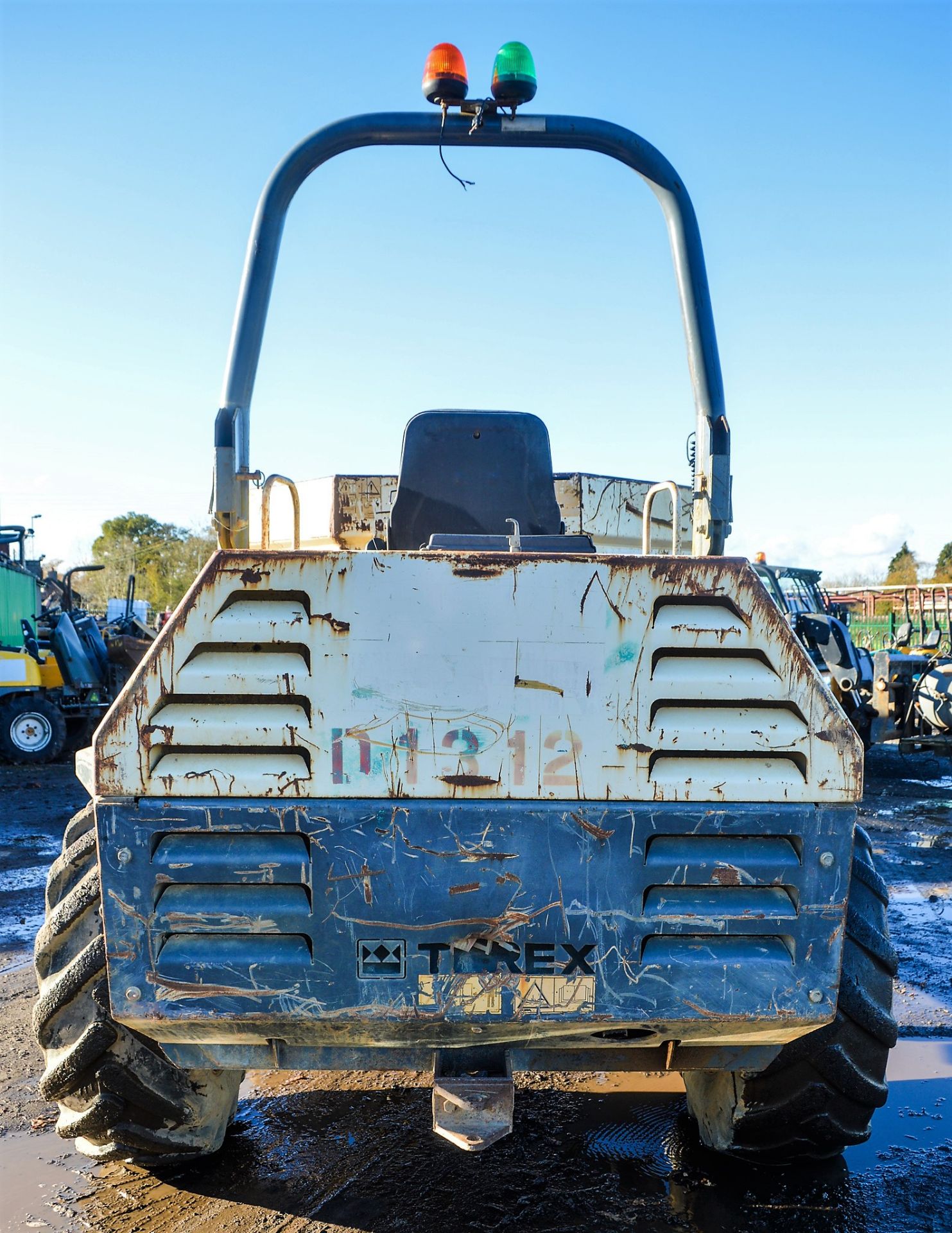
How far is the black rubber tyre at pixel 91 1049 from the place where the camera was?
2445 mm

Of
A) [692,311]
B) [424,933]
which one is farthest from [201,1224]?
[692,311]

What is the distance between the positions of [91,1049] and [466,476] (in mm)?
1978

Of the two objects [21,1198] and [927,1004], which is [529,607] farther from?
[927,1004]

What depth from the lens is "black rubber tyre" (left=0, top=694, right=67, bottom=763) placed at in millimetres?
11250

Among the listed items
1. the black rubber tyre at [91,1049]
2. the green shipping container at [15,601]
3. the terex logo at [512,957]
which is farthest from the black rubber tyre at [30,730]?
the terex logo at [512,957]

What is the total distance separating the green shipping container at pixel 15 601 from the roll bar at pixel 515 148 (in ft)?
34.8

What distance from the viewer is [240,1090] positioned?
134 inches

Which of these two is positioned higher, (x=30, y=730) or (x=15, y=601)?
(x=15, y=601)

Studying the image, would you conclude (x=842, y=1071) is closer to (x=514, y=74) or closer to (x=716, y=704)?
(x=716, y=704)

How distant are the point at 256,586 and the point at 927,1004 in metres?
3.56

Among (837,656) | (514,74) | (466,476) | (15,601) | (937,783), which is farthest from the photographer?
(15,601)

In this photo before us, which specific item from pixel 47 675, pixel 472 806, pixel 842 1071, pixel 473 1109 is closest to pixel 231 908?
pixel 472 806

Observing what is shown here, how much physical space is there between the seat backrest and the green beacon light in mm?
958

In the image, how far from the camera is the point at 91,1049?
244 centimetres
